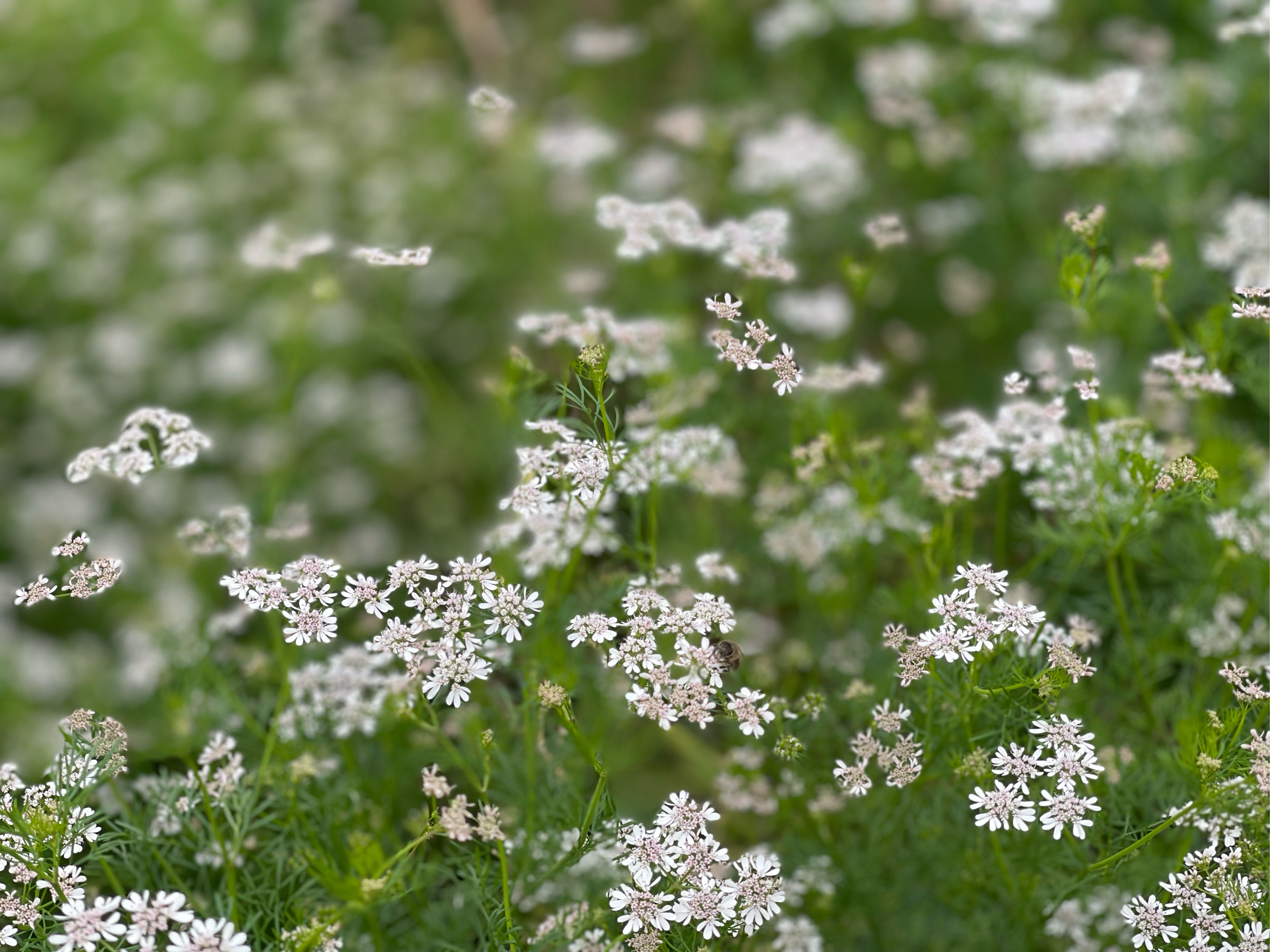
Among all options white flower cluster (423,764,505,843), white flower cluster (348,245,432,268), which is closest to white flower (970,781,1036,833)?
white flower cluster (423,764,505,843)

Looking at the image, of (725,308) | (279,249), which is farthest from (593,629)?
(279,249)

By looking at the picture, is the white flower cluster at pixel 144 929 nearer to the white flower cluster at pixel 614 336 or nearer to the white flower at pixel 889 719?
the white flower at pixel 889 719

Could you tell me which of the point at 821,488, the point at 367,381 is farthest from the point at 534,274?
the point at 821,488

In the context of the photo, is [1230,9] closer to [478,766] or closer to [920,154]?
[920,154]

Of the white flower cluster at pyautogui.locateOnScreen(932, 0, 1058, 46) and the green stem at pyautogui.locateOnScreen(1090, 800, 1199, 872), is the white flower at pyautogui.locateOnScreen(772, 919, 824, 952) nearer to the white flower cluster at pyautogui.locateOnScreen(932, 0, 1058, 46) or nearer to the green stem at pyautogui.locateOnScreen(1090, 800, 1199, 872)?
the green stem at pyautogui.locateOnScreen(1090, 800, 1199, 872)

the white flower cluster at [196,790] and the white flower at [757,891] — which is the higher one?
the white flower at [757,891]

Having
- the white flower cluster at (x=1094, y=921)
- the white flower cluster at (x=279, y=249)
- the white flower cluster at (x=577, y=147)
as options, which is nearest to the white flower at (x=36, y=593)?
the white flower cluster at (x=279, y=249)

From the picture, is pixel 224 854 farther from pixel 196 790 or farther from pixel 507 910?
pixel 507 910
